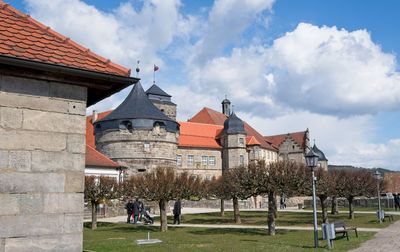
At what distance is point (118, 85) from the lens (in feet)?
23.9

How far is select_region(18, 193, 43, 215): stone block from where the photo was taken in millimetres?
6207

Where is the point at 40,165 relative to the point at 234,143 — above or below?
below

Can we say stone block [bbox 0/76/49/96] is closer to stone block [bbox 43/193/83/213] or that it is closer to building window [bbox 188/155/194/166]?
stone block [bbox 43/193/83/213]

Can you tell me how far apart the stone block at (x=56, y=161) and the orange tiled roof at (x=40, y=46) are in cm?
133

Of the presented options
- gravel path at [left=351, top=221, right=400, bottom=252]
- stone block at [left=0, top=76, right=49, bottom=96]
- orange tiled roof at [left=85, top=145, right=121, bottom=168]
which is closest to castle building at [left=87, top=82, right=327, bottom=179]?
orange tiled roof at [left=85, top=145, right=121, bottom=168]

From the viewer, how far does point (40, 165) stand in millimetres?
6395

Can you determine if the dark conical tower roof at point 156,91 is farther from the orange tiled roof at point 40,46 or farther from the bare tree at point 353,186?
the orange tiled roof at point 40,46

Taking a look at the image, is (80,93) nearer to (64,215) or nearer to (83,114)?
(83,114)

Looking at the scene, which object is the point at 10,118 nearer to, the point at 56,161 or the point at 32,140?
the point at 32,140

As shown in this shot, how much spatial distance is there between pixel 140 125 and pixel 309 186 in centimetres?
3078

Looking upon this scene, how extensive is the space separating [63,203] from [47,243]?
595 mm

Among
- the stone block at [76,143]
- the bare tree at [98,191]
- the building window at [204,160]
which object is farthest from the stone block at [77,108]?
the building window at [204,160]

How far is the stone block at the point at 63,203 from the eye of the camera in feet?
21.0

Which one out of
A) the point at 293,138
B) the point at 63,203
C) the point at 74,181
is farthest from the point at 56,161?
the point at 293,138
